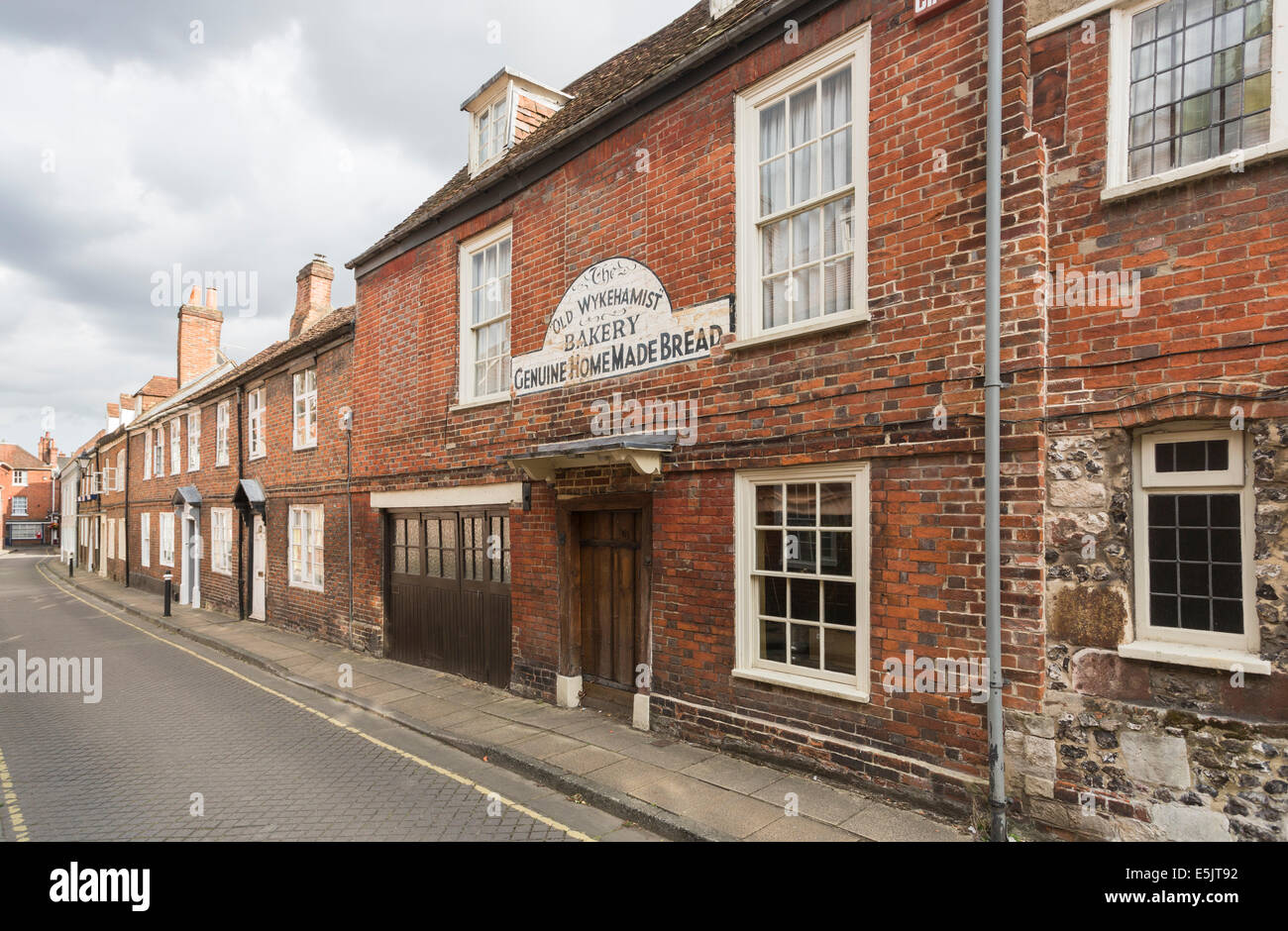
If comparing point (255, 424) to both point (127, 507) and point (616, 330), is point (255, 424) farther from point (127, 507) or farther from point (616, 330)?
point (127, 507)

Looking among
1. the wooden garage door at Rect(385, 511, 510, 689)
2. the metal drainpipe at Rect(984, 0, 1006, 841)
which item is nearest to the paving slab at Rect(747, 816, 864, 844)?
the metal drainpipe at Rect(984, 0, 1006, 841)

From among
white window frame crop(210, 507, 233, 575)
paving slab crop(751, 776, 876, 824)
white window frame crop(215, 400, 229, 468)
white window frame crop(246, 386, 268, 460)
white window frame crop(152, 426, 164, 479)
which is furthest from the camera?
white window frame crop(152, 426, 164, 479)

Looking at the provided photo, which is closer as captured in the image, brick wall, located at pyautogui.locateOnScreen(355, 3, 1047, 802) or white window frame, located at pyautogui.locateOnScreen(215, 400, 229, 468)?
brick wall, located at pyautogui.locateOnScreen(355, 3, 1047, 802)

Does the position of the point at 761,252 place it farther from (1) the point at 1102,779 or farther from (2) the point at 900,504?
(1) the point at 1102,779

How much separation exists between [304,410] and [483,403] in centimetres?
732

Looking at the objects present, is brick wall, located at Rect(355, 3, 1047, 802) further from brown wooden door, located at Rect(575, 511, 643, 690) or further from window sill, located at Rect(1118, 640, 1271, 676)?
window sill, located at Rect(1118, 640, 1271, 676)

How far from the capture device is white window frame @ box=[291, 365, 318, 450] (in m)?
14.5

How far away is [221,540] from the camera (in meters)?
19.2

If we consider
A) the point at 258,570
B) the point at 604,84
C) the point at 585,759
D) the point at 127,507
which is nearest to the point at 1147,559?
the point at 585,759

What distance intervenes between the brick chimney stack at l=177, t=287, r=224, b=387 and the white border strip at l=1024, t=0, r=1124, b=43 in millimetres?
31826

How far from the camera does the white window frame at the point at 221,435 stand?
19250 millimetres

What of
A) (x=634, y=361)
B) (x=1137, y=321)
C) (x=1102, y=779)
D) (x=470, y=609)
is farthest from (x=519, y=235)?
(x=1102, y=779)

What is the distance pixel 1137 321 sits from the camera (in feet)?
14.5

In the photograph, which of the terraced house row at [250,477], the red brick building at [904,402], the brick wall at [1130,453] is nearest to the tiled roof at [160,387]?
the terraced house row at [250,477]
